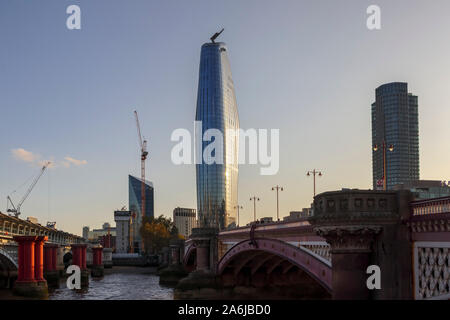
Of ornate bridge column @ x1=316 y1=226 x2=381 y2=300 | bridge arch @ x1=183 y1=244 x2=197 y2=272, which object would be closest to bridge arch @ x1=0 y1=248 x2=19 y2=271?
bridge arch @ x1=183 y1=244 x2=197 y2=272

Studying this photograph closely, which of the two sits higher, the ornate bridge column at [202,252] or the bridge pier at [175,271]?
the ornate bridge column at [202,252]

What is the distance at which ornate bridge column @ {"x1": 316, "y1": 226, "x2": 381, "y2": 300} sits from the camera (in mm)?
26500

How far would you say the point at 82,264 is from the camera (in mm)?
121500

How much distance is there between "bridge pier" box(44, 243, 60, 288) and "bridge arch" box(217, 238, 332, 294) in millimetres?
34713

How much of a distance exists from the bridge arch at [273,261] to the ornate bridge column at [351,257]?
21.7 ft

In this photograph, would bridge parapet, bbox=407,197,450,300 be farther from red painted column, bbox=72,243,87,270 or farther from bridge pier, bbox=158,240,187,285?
red painted column, bbox=72,243,87,270

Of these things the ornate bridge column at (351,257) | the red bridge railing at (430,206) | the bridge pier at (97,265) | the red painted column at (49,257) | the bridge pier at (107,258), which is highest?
the red bridge railing at (430,206)

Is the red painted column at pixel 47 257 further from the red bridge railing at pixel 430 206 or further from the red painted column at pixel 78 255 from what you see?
the red bridge railing at pixel 430 206

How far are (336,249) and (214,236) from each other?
6539 cm

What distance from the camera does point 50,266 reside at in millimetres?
101062

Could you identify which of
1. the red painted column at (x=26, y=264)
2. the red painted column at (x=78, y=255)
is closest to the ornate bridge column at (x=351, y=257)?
the red painted column at (x=26, y=264)

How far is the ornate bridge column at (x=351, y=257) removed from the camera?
26500 mm

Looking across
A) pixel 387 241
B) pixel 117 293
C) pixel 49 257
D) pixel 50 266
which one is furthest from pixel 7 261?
pixel 387 241
